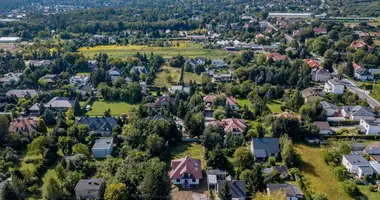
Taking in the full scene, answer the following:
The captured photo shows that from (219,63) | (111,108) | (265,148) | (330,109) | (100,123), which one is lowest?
(111,108)

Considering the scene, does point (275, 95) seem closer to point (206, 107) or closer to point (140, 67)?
point (206, 107)

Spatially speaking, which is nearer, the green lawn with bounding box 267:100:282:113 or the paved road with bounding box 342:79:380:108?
the green lawn with bounding box 267:100:282:113

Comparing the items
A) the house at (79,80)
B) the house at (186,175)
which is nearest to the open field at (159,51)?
the house at (79,80)

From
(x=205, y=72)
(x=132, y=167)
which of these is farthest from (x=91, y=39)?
(x=132, y=167)

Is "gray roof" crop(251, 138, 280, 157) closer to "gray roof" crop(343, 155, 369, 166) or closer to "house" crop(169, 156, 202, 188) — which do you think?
"gray roof" crop(343, 155, 369, 166)

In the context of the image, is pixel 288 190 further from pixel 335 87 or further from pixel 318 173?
pixel 335 87

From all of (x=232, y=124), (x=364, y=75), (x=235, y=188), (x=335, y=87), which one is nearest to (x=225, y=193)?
(x=235, y=188)

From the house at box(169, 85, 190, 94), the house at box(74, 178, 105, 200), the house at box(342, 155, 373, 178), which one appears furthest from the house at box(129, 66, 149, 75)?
the house at box(342, 155, 373, 178)
